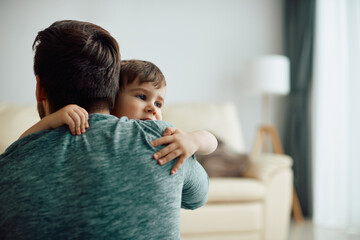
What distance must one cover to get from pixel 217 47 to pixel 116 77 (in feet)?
11.3

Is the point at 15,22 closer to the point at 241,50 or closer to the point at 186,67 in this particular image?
the point at 186,67

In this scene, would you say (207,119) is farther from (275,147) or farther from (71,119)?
(71,119)

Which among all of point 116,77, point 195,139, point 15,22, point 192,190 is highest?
point 15,22

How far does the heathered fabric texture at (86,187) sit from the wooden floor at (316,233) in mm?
2663

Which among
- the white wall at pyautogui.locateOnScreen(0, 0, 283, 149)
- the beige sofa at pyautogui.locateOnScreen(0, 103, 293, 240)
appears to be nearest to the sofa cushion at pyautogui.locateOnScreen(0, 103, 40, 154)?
the beige sofa at pyautogui.locateOnScreen(0, 103, 293, 240)

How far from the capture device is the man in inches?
24.2

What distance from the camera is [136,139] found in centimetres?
67

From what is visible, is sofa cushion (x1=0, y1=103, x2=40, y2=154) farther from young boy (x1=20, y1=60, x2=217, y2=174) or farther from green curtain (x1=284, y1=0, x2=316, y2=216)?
green curtain (x1=284, y1=0, x2=316, y2=216)

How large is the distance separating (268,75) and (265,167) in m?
1.14

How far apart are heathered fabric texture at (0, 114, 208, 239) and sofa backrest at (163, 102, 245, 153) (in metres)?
2.34

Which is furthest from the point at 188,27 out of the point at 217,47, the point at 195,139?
the point at 195,139

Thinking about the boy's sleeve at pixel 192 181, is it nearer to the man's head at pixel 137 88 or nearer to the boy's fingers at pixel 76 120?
the boy's fingers at pixel 76 120

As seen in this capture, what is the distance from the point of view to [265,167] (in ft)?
8.95

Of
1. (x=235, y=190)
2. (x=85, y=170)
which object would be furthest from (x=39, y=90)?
(x=235, y=190)
